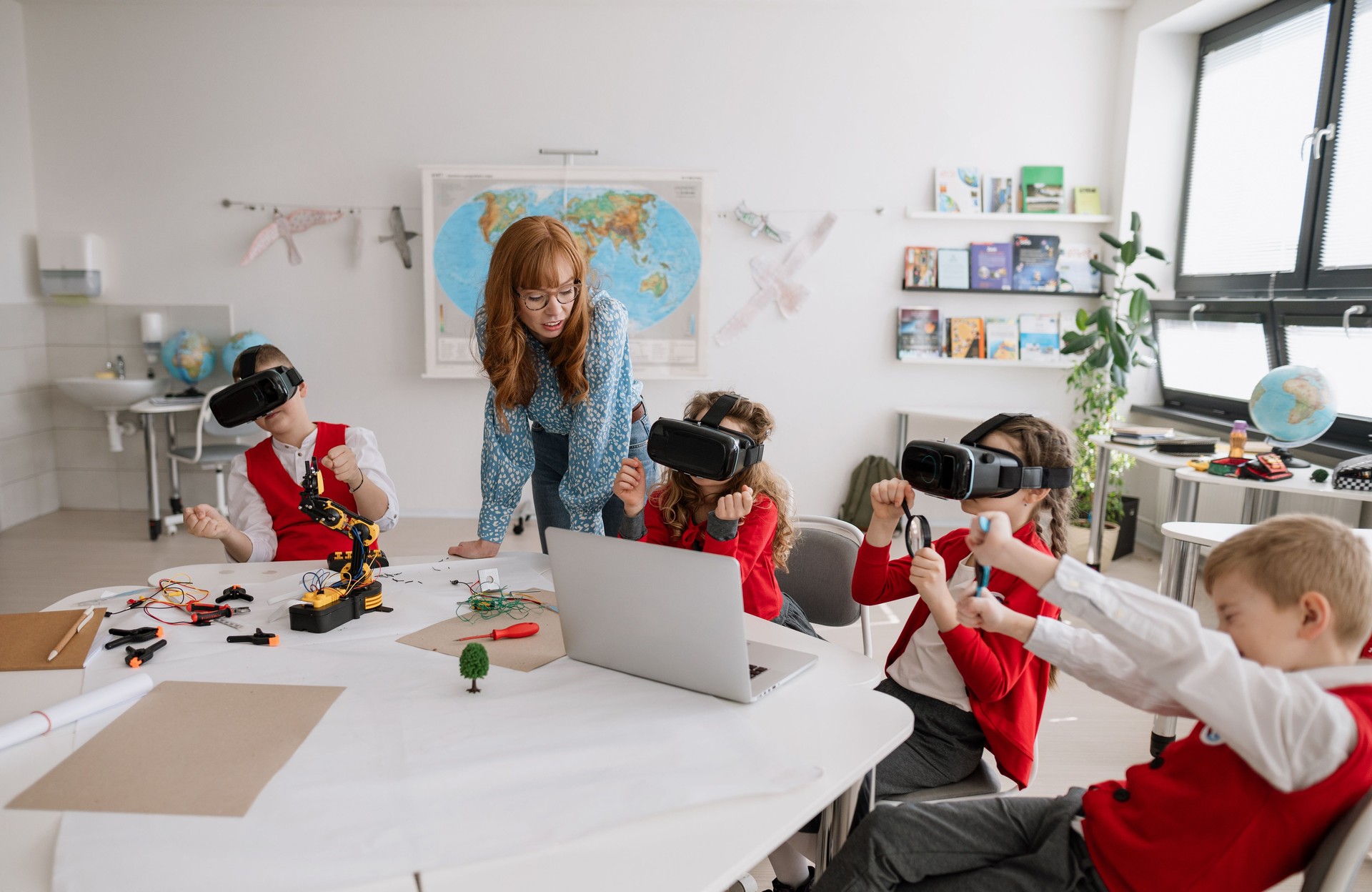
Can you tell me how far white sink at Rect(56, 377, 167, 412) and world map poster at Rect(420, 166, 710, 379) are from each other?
1434mm

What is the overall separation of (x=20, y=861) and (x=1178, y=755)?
1266 mm

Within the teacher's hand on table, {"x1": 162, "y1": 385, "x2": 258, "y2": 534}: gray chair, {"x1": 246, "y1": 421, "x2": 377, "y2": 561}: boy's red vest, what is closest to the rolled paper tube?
Result: the teacher's hand on table

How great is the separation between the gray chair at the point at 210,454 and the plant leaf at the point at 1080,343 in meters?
3.99

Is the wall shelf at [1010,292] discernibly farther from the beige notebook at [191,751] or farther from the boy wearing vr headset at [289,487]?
the beige notebook at [191,751]

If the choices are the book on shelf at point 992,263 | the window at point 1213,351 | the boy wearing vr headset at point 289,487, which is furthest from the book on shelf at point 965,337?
the boy wearing vr headset at point 289,487

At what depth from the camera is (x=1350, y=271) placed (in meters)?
3.45

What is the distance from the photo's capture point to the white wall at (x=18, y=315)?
15.0 ft

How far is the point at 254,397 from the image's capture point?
158 centimetres

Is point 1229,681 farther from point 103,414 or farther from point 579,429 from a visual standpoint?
point 103,414

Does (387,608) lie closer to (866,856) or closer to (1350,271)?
(866,856)

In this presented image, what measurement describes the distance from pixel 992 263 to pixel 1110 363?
0.81 metres

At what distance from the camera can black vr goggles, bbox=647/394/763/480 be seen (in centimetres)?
134

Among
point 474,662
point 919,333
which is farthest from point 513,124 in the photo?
point 474,662

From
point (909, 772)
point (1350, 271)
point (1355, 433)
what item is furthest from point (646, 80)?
point (909, 772)
